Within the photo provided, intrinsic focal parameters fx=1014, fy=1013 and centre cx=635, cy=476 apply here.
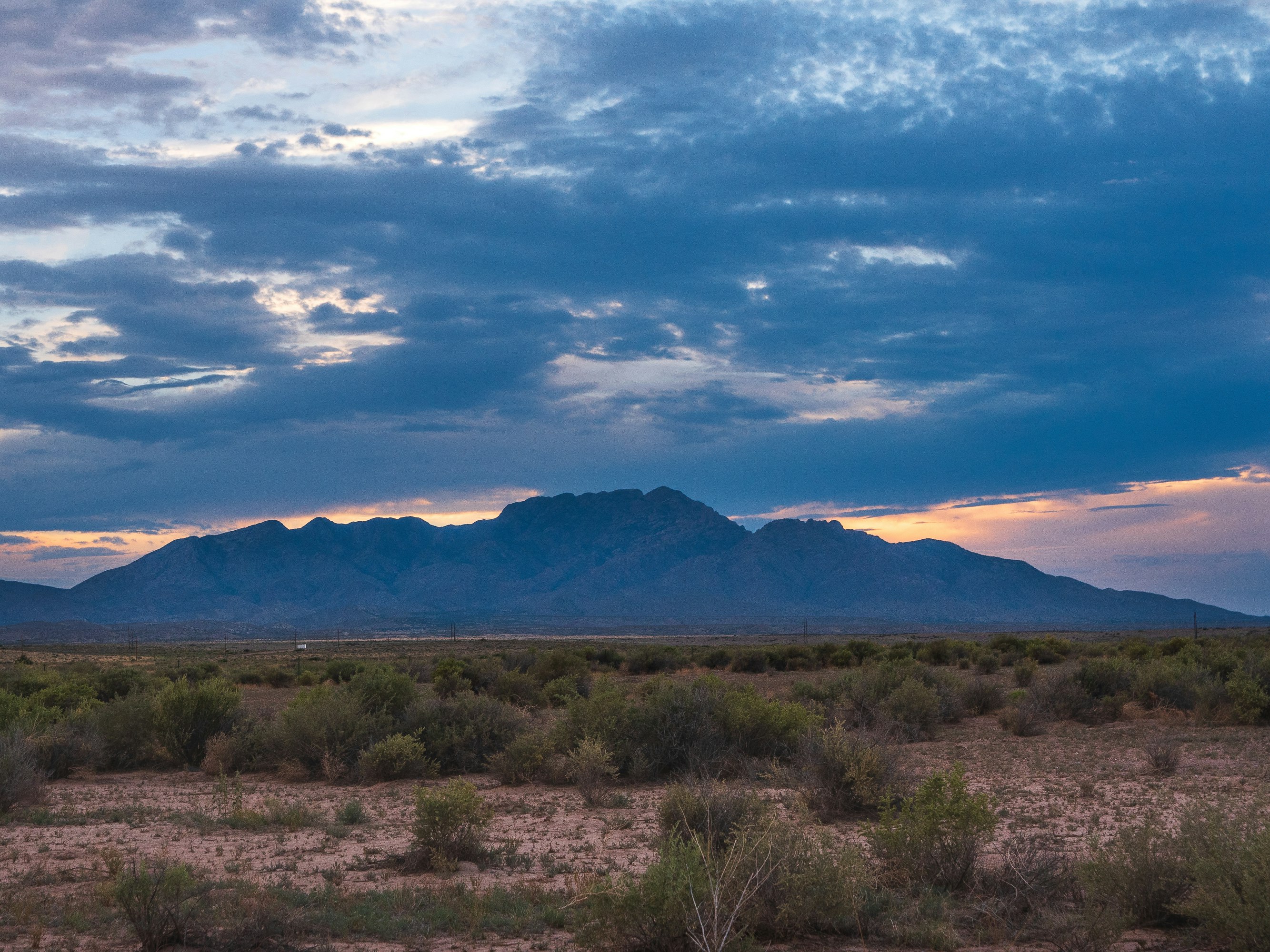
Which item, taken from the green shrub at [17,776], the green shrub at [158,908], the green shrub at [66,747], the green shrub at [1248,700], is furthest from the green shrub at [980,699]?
the green shrub at [158,908]

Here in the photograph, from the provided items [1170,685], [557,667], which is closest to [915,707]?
Answer: [1170,685]

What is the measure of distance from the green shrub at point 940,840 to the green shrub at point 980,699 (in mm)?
19875

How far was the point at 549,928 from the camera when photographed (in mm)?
9867

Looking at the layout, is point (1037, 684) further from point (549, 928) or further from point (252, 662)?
point (252, 662)

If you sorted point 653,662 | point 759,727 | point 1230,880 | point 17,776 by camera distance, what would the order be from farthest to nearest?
point 653,662 → point 759,727 → point 17,776 → point 1230,880

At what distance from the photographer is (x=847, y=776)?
15.1m

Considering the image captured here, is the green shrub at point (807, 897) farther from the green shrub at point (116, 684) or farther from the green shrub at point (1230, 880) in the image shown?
the green shrub at point (116, 684)

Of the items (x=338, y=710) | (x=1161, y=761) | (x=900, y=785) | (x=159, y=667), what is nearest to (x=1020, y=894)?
(x=900, y=785)

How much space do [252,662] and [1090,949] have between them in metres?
70.0

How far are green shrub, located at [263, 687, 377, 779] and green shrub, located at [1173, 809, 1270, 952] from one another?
51.0ft

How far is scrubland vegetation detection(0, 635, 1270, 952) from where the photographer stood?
917 centimetres

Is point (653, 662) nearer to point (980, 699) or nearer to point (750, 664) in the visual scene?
point (750, 664)

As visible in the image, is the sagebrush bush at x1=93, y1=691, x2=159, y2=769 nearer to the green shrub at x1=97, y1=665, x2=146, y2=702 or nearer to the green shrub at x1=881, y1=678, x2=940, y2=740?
the green shrub at x1=97, y1=665, x2=146, y2=702

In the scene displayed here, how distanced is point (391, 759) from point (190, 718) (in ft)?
18.9
